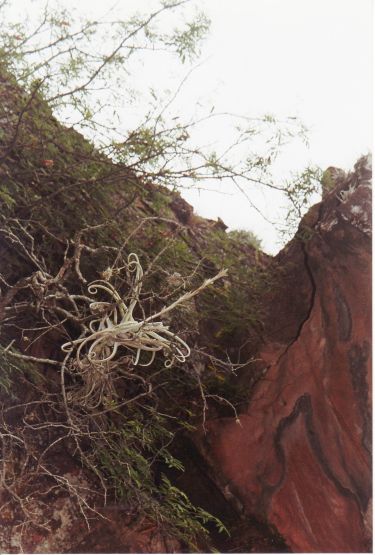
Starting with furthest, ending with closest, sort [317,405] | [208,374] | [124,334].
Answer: [208,374], [317,405], [124,334]

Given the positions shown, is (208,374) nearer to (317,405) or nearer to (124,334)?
(317,405)

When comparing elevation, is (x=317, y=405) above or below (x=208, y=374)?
above

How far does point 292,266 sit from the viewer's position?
97.7 inches

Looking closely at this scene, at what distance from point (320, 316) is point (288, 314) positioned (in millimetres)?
150

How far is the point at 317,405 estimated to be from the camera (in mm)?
2336

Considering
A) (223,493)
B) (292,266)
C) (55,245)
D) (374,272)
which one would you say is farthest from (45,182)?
(223,493)

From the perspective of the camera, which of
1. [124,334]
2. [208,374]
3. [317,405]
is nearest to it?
[124,334]

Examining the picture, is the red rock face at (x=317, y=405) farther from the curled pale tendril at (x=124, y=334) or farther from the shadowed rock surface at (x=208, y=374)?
the curled pale tendril at (x=124, y=334)

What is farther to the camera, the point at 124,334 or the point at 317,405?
the point at 317,405

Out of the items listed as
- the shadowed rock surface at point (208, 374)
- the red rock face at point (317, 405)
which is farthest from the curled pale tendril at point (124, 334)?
the red rock face at point (317, 405)

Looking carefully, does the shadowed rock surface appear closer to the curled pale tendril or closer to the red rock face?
the red rock face

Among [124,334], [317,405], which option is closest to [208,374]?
[317,405]

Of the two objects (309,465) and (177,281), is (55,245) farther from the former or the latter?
(309,465)

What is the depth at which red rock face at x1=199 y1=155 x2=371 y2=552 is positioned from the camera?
2.24 metres
